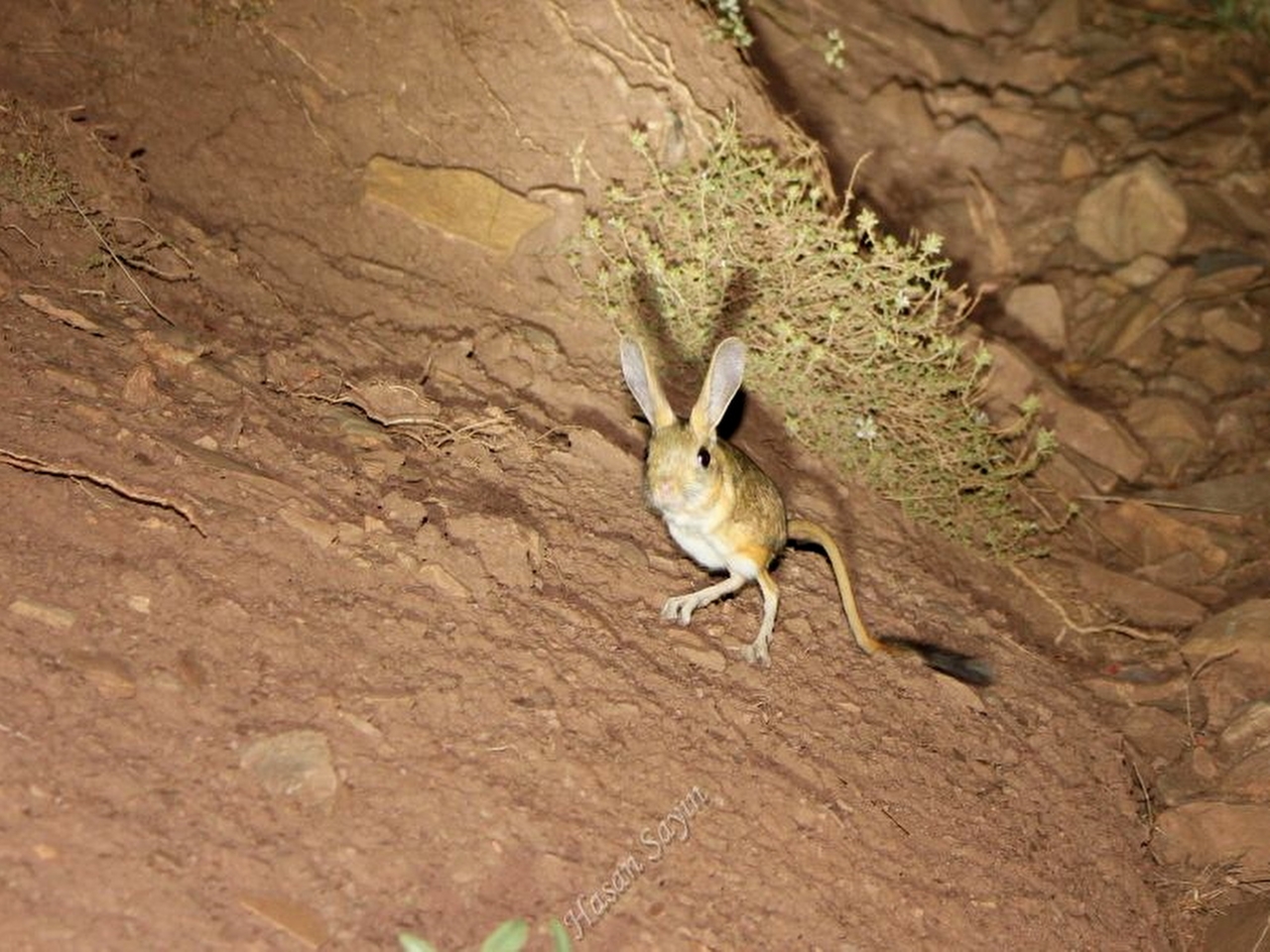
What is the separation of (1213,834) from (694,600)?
2.13 metres

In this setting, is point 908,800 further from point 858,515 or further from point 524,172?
point 524,172

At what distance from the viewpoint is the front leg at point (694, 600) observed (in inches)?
163

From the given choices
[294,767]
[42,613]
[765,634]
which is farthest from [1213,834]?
[42,613]

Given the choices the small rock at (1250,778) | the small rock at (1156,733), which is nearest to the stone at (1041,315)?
the small rock at (1156,733)

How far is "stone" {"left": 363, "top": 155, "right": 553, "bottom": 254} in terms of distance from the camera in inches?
207

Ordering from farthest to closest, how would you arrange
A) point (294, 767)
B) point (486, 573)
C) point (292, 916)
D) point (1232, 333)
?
1. point (1232, 333)
2. point (486, 573)
3. point (294, 767)
4. point (292, 916)

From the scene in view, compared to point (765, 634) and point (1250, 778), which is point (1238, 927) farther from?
point (765, 634)

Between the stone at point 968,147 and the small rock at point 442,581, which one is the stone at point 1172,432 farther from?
the small rock at point 442,581

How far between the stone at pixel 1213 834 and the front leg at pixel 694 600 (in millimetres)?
1854

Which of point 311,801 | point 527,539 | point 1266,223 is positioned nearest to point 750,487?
point 527,539

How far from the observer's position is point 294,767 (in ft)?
9.91

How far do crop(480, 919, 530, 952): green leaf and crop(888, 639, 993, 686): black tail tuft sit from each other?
219 cm

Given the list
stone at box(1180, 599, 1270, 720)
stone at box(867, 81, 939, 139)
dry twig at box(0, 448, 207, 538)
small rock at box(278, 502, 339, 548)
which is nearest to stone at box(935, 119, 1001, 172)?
stone at box(867, 81, 939, 139)

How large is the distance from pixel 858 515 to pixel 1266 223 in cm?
441
